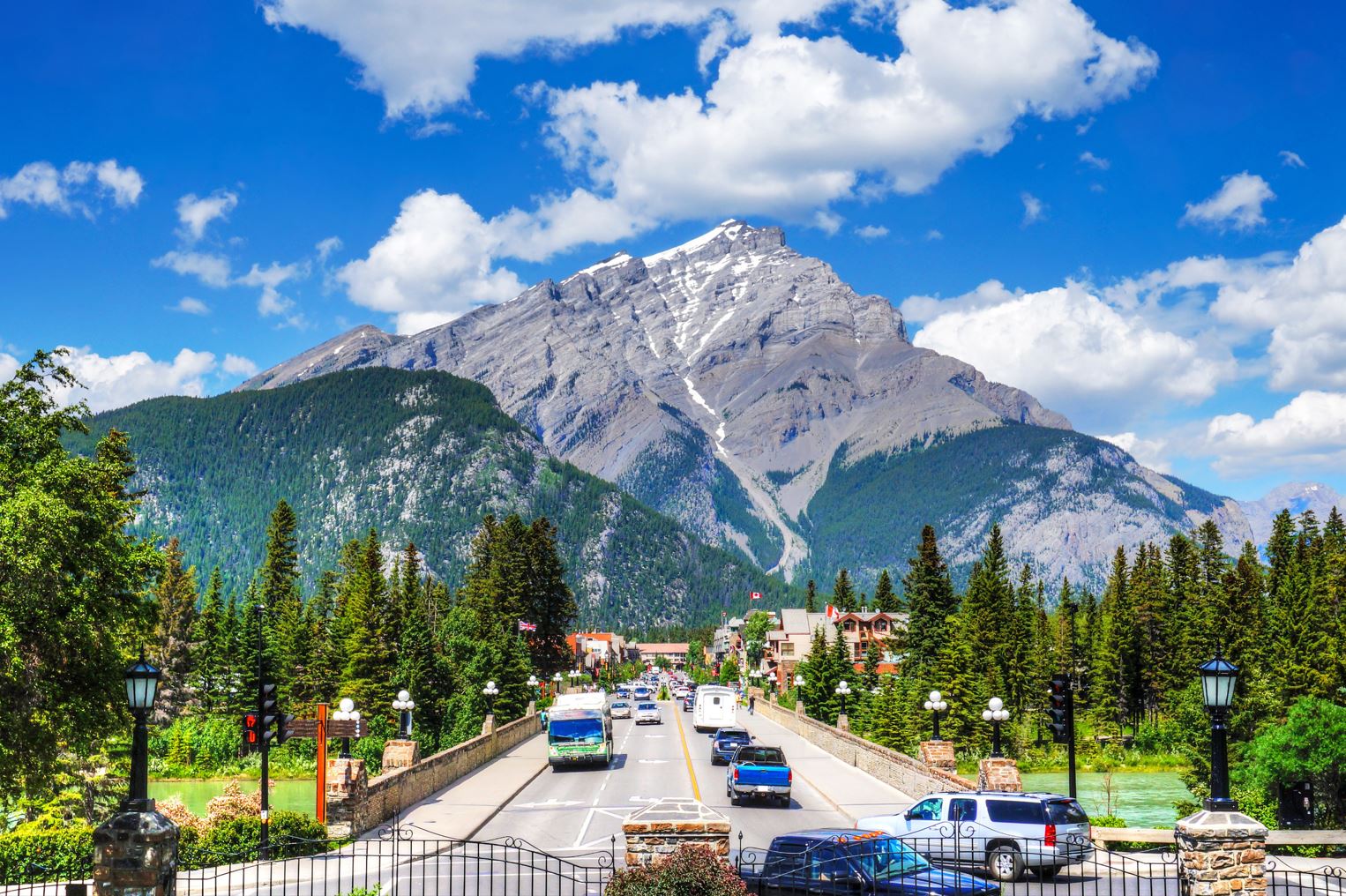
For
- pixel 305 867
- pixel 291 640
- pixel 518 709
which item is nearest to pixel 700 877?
pixel 305 867

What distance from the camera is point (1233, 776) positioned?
38250mm

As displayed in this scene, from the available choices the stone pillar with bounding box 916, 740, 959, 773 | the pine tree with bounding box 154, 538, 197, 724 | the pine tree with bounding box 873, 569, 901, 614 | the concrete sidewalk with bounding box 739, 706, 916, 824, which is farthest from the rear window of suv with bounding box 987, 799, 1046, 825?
the pine tree with bounding box 873, 569, 901, 614

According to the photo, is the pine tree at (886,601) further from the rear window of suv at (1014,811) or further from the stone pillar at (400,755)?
the rear window of suv at (1014,811)

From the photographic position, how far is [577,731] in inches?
1780

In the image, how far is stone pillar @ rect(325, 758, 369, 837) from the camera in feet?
86.7

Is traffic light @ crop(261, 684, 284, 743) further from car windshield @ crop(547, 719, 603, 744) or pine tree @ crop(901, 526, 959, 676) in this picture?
pine tree @ crop(901, 526, 959, 676)

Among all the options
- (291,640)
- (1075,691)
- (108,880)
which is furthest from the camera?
(1075,691)

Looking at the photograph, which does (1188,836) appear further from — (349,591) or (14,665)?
(349,591)

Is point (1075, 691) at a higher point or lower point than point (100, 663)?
lower

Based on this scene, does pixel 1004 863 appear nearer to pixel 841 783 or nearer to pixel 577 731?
pixel 841 783

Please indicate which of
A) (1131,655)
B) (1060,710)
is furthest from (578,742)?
(1131,655)

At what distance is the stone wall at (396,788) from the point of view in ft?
87.0

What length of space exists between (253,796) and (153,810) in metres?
16.6

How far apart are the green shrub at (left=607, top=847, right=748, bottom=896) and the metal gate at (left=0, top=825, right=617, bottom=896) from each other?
4722 mm
